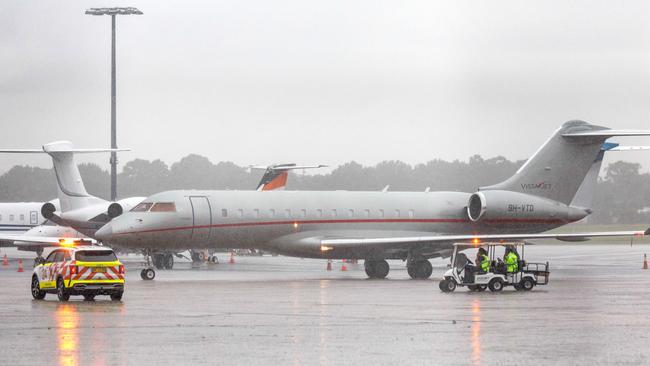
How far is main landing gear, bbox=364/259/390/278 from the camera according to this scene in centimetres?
4356

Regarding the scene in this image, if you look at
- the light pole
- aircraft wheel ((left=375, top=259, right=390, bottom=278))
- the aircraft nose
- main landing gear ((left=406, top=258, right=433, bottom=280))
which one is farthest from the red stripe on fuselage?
the light pole

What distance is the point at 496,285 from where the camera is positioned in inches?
1275

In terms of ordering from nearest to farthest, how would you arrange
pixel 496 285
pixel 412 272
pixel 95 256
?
1. pixel 95 256
2. pixel 496 285
3. pixel 412 272

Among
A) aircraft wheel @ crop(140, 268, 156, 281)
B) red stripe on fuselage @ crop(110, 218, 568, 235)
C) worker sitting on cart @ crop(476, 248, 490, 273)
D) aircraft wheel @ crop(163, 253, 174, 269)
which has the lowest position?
aircraft wheel @ crop(163, 253, 174, 269)

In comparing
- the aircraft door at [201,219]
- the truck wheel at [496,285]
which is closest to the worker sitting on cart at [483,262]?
the truck wheel at [496,285]

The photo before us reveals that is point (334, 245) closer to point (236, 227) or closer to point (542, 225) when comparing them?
point (236, 227)

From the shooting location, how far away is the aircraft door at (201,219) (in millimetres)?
40875

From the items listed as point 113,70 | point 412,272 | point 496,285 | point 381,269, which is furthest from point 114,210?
point 496,285

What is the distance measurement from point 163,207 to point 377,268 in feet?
28.2

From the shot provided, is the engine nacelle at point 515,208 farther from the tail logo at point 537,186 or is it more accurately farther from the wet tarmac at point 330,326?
the wet tarmac at point 330,326

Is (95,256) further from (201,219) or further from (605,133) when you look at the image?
(605,133)

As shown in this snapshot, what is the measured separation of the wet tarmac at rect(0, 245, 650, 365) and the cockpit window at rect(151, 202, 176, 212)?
17.0 ft

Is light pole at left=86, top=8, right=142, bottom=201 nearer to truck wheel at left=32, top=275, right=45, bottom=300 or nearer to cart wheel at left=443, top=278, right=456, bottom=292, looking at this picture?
truck wheel at left=32, top=275, right=45, bottom=300

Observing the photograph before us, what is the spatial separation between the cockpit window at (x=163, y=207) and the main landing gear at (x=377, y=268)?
7.92 metres
